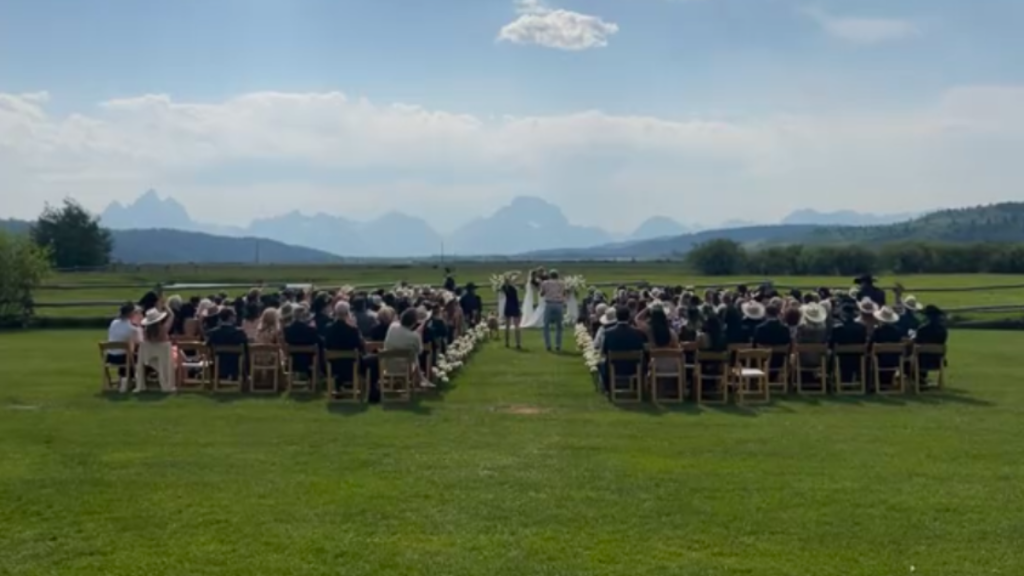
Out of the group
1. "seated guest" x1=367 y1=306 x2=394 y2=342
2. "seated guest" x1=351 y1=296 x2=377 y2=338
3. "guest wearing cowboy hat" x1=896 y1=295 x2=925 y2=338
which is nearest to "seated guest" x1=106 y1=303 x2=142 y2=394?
"seated guest" x1=351 y1=296 x2=377 y2=338

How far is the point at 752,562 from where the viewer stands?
27.2 feet

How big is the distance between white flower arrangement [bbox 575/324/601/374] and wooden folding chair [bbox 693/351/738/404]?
1784mm

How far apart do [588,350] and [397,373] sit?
524 cm

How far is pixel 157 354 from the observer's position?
18.2 meters

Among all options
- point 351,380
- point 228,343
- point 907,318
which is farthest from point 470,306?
point 907,318

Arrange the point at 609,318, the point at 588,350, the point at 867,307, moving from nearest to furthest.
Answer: the point at 867,307 → the point at 609,318 → the point at 588,350

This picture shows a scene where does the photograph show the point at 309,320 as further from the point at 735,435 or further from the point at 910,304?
the point at 910,304

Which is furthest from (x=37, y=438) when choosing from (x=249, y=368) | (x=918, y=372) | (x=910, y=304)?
(x=910, y=304)

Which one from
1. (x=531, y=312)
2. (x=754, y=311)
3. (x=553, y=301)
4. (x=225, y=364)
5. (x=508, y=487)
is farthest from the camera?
(x=531, y=312)

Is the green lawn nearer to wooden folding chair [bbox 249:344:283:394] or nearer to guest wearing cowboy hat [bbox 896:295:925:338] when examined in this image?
wooden folding chair [bbox 249:344:283:394]

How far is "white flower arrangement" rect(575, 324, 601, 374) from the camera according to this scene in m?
19.2

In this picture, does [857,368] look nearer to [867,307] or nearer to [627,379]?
[867,307]

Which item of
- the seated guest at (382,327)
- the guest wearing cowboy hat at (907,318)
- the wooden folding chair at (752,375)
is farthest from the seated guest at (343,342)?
the guest wearing cowboy hat at (907,318)

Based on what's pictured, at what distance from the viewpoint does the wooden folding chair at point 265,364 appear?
18.3 meters
